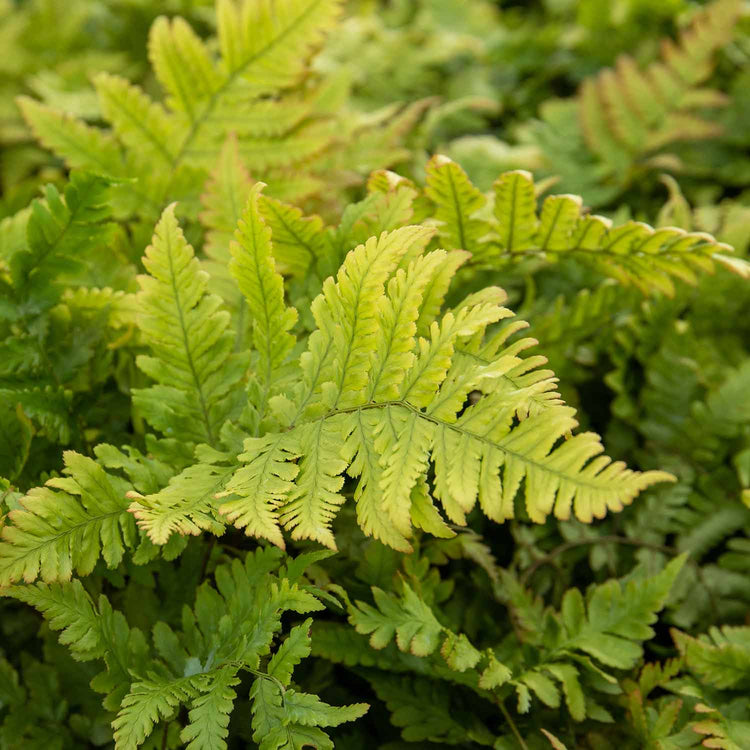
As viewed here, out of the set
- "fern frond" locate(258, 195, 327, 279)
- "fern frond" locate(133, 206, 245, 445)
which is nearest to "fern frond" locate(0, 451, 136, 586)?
"fern frond" locate(133, 206, 245, 445)

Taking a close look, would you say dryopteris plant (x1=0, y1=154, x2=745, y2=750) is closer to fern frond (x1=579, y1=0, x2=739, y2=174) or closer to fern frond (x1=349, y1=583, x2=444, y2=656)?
fern frond (x1=349, y1=583, x2=444, y2=656)

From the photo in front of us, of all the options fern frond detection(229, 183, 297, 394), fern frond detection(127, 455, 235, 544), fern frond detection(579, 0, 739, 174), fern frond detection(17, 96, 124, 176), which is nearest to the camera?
fern frond detection(127, 455, 235, 544)

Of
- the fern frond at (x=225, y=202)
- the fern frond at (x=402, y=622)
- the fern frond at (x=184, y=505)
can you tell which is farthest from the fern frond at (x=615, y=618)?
the fern frond at (x=225, y=202)

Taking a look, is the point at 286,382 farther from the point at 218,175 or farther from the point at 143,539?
the point at 218,175

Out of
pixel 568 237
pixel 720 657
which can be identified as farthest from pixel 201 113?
pixel 720 657

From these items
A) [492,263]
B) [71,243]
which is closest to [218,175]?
[71,243]

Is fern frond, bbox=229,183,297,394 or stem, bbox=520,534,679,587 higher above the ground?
fern frond, bbox=229,183,297,394

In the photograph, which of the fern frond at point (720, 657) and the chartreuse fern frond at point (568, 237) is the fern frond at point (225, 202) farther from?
the fern frond at point (720, 657)
